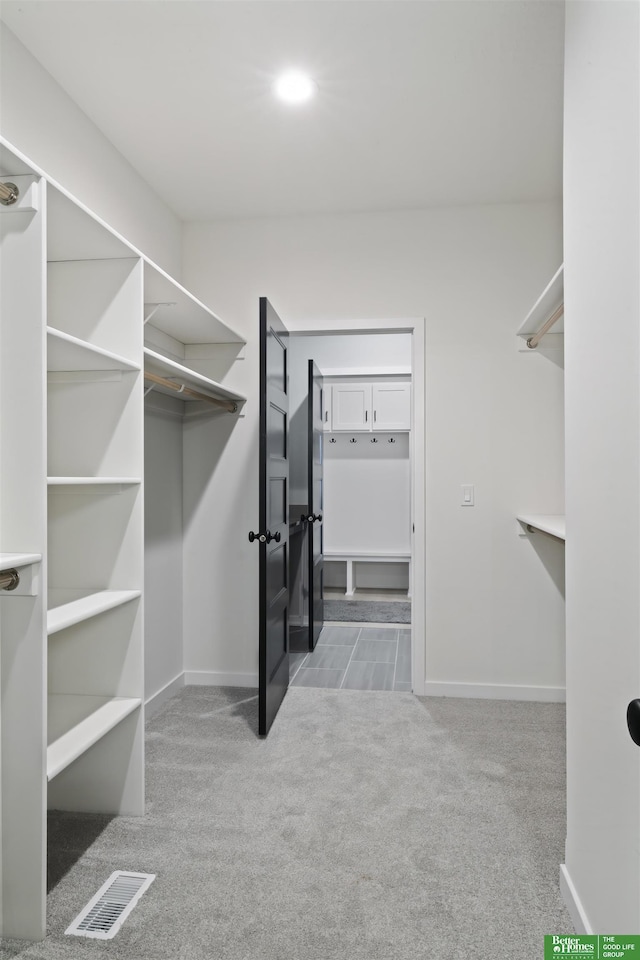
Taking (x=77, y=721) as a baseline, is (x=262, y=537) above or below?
above

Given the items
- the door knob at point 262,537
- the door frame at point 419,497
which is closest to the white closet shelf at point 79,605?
the door knob at point 262,537

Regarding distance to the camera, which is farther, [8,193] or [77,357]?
[77,357]

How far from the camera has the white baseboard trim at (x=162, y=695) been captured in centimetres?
314

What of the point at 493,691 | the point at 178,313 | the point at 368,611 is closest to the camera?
the point at 178,313

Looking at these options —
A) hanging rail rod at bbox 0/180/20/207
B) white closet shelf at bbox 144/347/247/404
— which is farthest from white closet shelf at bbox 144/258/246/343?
hanging rail rod at bbox 0/180/20/207

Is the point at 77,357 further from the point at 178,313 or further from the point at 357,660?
the point at 357,660

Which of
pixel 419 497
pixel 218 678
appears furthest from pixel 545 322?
pixel 218 678

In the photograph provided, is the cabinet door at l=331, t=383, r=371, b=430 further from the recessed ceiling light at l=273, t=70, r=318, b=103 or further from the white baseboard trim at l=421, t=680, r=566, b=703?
the recessed ceiling light at l=273, t=70, r=318, b=103

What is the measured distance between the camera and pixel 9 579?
1.51 metres

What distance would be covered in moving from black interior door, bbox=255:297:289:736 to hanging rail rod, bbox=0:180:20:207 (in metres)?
1.30

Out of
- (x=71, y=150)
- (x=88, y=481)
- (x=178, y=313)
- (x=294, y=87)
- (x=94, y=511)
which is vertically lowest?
(x=94, y=511)

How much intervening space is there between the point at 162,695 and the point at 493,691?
1.84m

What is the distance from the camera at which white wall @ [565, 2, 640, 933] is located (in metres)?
1.20

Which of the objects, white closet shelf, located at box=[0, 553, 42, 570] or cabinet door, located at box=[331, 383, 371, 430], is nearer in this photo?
white closet shelf, located at box=[0, 553, 42, 570]
